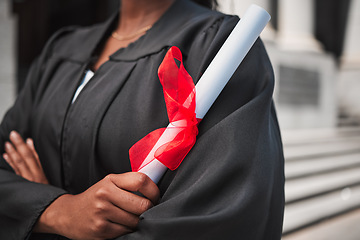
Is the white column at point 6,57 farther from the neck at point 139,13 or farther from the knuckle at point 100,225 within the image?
the knuckle at point 100,225

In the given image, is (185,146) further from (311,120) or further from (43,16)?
(311,120)

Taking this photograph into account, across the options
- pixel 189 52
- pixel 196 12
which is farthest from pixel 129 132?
pixel 196 12

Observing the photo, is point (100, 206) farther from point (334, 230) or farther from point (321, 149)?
point (321, 149)

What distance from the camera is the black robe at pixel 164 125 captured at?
751mm

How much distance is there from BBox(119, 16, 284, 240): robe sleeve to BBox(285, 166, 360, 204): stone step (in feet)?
12.2

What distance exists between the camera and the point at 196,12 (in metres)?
1.09

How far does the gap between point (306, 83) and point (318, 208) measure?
4.24 metres

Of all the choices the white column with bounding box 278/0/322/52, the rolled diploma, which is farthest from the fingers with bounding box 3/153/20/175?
the white column with bounding box 278/0/322/52

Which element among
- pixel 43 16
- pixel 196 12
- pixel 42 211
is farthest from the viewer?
pixel 43 16

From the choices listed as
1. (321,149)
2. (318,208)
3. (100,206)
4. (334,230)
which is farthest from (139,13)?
(321,149)

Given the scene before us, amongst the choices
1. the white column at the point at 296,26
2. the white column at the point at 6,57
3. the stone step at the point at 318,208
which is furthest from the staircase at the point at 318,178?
the white column at the point at 6,57

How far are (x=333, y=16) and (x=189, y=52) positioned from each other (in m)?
11.5

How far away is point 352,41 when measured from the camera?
10586 mm

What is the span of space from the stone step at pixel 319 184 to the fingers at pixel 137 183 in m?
3.80
